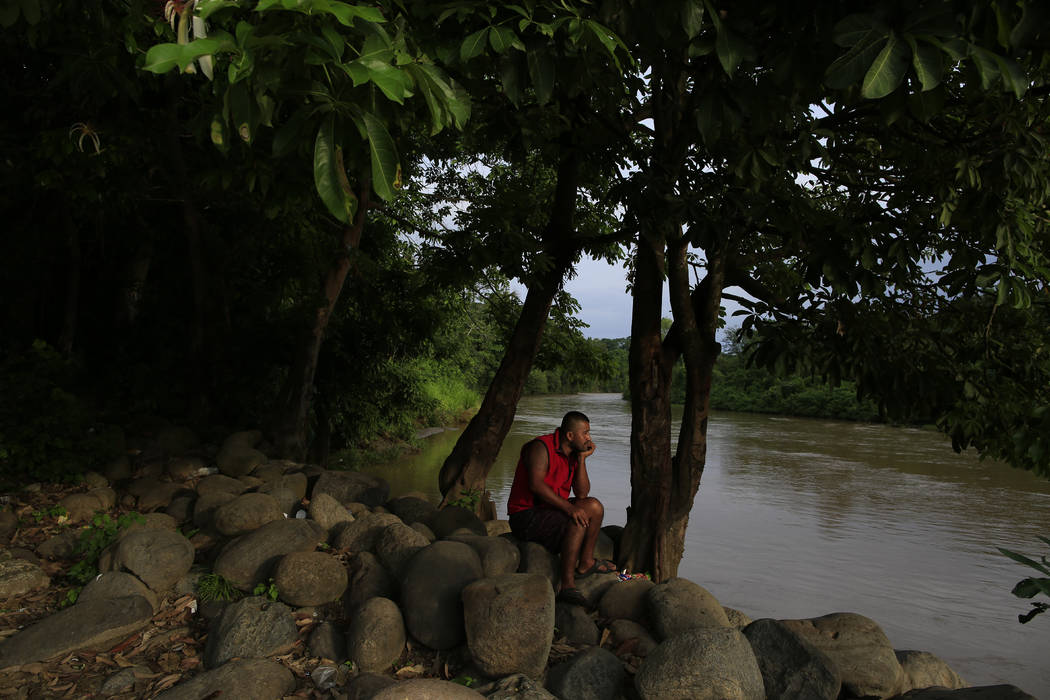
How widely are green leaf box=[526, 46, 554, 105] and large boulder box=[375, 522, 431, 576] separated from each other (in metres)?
2.71

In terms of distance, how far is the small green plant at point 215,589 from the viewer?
3.81 meters

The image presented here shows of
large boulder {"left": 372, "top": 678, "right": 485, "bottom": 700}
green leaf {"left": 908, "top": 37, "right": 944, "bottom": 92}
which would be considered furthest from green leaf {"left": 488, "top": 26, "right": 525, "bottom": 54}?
large boulder {"left": 372, "top": 678, "right": 485, "bottom": 700}

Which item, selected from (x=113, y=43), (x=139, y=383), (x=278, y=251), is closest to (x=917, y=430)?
(x=278, y=251)

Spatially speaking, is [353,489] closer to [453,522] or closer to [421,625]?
[453,522]

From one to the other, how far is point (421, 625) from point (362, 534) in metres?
1.07

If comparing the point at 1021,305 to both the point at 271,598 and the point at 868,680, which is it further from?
the point at 271,598

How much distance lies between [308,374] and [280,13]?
653cm

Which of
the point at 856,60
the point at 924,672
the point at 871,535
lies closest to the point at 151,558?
the point at 856,60

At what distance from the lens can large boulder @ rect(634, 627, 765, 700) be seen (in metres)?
2.83

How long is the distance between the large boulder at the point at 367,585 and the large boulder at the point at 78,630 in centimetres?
98

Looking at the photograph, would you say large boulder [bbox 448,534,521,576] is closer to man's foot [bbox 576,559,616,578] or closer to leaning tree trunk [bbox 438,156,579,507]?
man's foot [bbox 576,559,616,578]

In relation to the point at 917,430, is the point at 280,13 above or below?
above

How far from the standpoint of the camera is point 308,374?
25.7 feet

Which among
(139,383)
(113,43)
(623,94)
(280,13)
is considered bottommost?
(139,383)
